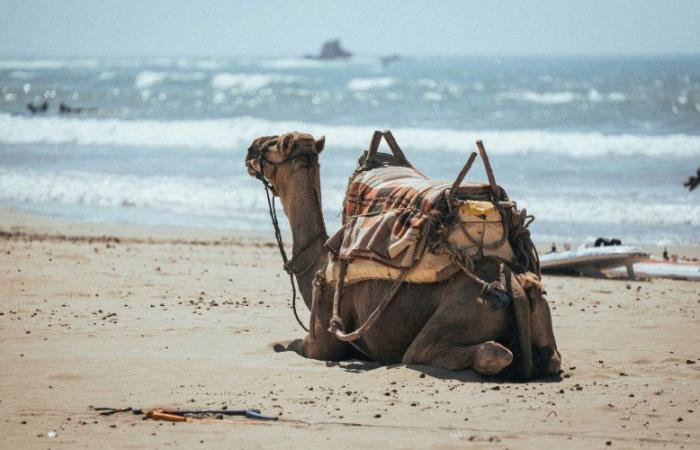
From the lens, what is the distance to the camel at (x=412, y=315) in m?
7.27

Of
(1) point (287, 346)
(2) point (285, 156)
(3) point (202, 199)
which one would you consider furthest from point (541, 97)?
(1) point (287, 346)

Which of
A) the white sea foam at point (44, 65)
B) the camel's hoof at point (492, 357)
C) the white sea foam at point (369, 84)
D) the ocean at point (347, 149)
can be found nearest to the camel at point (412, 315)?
the camel's hoof at point (492, 357)

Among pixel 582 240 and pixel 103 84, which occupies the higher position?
pixel 103 84

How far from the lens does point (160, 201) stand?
2091cm

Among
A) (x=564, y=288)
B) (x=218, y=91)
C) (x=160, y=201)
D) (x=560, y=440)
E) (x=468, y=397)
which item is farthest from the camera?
(x=218, y=91)

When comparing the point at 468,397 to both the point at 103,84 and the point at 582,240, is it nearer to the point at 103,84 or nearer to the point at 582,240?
the point at 582,240

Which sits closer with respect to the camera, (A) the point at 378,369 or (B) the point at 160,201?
(A) the point at 378,369

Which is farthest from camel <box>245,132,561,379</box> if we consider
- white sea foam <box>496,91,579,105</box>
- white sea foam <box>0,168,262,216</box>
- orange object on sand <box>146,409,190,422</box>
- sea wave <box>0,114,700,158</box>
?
white sea foam <box>496,91,579,105</box>

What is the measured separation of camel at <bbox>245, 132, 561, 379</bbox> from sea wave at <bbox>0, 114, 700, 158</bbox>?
21745mm

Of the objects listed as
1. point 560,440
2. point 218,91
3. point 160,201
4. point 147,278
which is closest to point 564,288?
point 147,278

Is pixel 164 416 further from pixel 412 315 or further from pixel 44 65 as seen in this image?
pixel 44 65

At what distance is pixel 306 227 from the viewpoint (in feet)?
28.2

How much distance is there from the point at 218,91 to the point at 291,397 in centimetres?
5750

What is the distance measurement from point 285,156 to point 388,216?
121 centimetres
